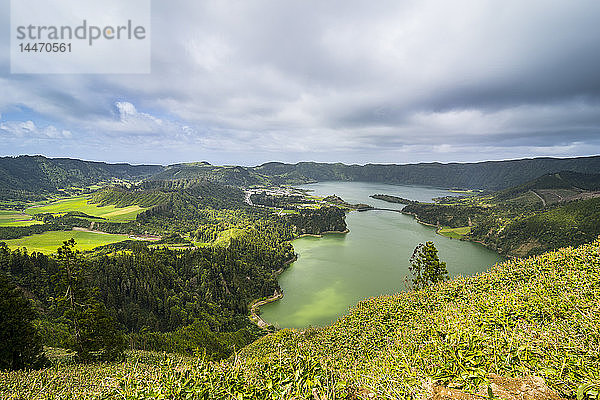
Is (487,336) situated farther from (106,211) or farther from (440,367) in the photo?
(106,211)

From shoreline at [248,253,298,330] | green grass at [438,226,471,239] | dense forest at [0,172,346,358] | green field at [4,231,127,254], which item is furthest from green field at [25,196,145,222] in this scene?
green grass at [438,226,471,239]

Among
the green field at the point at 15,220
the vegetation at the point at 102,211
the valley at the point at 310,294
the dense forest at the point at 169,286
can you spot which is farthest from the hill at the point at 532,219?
the green field at the point at 15,220

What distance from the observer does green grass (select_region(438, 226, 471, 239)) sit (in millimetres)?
103175

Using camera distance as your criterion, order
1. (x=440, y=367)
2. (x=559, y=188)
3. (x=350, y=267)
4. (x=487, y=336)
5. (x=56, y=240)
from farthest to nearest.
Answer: (x=559, y=188) < (x=56, y=240) < (x=350, y=267) < (x=487, y=336) < (x=440, y=367)

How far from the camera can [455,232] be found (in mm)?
108562

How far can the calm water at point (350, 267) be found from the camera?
47000 millimetres

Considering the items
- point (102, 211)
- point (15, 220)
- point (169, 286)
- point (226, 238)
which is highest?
point (102, 211)

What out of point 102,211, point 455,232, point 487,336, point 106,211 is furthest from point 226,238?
point 102,211

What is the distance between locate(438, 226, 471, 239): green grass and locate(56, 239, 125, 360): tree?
11153 cm

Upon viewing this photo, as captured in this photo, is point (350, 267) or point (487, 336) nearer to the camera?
point (487, 336)

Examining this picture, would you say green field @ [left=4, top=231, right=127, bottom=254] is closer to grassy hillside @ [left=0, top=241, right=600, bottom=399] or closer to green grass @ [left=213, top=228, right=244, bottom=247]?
green grass @ [left=213, top=228, right=244, bottom=247]

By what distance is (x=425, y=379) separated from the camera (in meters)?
5.39

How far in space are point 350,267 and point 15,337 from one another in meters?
59.5

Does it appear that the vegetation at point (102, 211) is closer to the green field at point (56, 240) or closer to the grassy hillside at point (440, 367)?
the green field at point (56, 240)
